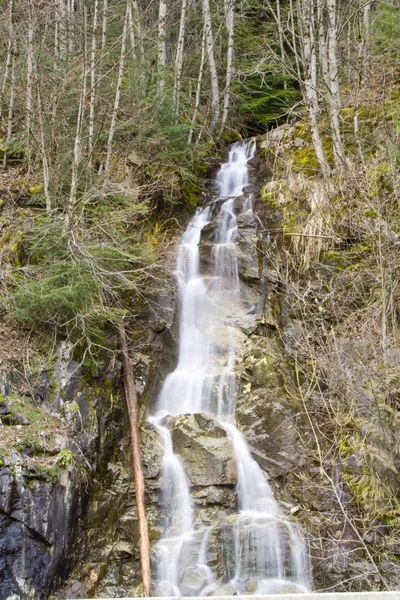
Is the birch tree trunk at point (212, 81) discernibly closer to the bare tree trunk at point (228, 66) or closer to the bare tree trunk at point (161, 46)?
the bare tree trunk at point (228, 66)

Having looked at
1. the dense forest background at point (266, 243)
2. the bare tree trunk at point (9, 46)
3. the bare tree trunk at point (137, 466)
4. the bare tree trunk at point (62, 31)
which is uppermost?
the bare tree trunk at point (62, 31)

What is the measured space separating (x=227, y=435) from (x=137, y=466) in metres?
1.59

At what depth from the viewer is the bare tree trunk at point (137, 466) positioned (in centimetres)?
635

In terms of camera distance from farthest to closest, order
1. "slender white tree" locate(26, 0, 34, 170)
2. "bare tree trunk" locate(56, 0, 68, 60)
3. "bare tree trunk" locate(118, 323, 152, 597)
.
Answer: "bare tree trunk" locate(56, 0, 68, 60) < "slender white tree" locate(26, 0, 34, 170) < "bare tree trunk" locate(118, 323, 152, 597)

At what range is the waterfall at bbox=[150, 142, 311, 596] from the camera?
654cm

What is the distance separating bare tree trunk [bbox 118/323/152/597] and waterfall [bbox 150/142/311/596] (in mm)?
300

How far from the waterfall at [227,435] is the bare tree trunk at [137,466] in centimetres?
30

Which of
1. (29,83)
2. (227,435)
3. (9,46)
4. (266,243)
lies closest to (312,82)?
(266,243)

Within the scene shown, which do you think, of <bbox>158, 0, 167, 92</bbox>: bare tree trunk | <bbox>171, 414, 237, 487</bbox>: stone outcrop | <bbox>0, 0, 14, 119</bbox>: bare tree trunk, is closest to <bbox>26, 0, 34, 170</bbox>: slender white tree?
<bbox>0, 0, 14, 119</bbox>: bare tree trunk

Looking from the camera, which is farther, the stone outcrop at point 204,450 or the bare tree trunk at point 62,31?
the bare tree trunk at point 62,31

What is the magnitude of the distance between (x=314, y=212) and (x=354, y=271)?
159 cm

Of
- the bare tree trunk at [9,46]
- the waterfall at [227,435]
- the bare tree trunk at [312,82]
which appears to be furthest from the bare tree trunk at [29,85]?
the bare tree trunk at [312,82]

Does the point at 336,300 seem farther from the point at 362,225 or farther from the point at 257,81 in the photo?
the point at 257,81

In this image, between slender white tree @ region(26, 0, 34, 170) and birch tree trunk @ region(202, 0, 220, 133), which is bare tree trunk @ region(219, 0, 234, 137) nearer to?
birch tree trunk @ region(202, 0, 220, 133)
